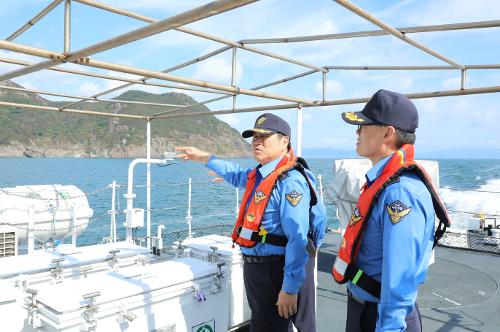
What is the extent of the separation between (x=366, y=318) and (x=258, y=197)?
103cm

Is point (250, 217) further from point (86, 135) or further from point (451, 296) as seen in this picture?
point (86, 135)

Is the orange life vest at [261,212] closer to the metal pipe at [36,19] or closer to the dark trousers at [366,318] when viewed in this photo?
the dark trousers at [366,318]

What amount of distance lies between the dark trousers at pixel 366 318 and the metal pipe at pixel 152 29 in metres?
1.33

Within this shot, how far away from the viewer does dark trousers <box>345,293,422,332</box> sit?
1650mm

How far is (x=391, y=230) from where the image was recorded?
1497mm

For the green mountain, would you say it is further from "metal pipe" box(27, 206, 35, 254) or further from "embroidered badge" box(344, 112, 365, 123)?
"embroidered badge" box(344, 112, 365, 123)

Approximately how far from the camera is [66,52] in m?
2.09

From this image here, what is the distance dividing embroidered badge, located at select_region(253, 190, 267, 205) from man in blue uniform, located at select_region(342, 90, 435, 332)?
861mm

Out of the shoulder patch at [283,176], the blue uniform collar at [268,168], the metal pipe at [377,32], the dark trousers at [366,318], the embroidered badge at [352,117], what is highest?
the metal pipe at [377,32]

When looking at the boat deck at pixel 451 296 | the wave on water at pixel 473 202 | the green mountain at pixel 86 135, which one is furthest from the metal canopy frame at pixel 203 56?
the green mountain at pixel 86 135

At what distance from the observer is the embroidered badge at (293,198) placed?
2.42 m

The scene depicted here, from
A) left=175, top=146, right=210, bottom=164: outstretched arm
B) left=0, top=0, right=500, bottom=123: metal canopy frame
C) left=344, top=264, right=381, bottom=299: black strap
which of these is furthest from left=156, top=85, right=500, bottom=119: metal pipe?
left=344, top=264, right=381, bottom=299: black strap

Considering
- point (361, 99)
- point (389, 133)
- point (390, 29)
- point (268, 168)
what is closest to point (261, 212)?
point (268, 168)

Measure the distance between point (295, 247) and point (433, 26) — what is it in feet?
5.80
